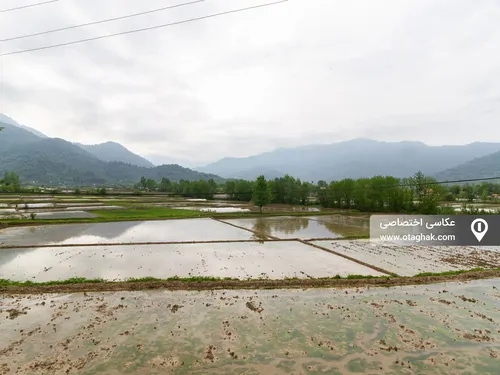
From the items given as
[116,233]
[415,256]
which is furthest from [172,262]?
[415,256]

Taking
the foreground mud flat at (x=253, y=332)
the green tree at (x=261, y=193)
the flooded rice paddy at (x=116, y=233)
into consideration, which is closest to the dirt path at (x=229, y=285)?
the foreground mud flat at (x=253, y=332)

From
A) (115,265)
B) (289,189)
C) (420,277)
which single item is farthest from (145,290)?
(289,189)

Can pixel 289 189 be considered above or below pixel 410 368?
above

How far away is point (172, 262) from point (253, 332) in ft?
32.1

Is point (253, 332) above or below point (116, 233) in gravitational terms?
below

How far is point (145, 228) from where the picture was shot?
31094mm

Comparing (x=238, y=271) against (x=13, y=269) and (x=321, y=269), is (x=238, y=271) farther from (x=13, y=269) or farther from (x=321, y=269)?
(x=13, y=269)

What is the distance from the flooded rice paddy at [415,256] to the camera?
1777 cm

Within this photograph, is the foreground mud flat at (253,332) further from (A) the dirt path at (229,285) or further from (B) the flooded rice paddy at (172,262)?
(B) the flooded rice paddy at (172,262)

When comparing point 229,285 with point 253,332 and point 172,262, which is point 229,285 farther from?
point 172,262

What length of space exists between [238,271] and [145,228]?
60.1 ft

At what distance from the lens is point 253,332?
31.5 ft

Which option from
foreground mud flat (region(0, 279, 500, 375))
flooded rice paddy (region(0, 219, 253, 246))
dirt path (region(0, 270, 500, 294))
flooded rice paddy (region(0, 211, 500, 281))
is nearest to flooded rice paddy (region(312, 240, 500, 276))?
flooded rice paddy (region(0, 211, 500, 281))

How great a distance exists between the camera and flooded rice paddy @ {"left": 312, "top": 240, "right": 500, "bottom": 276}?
1777 centimetres
